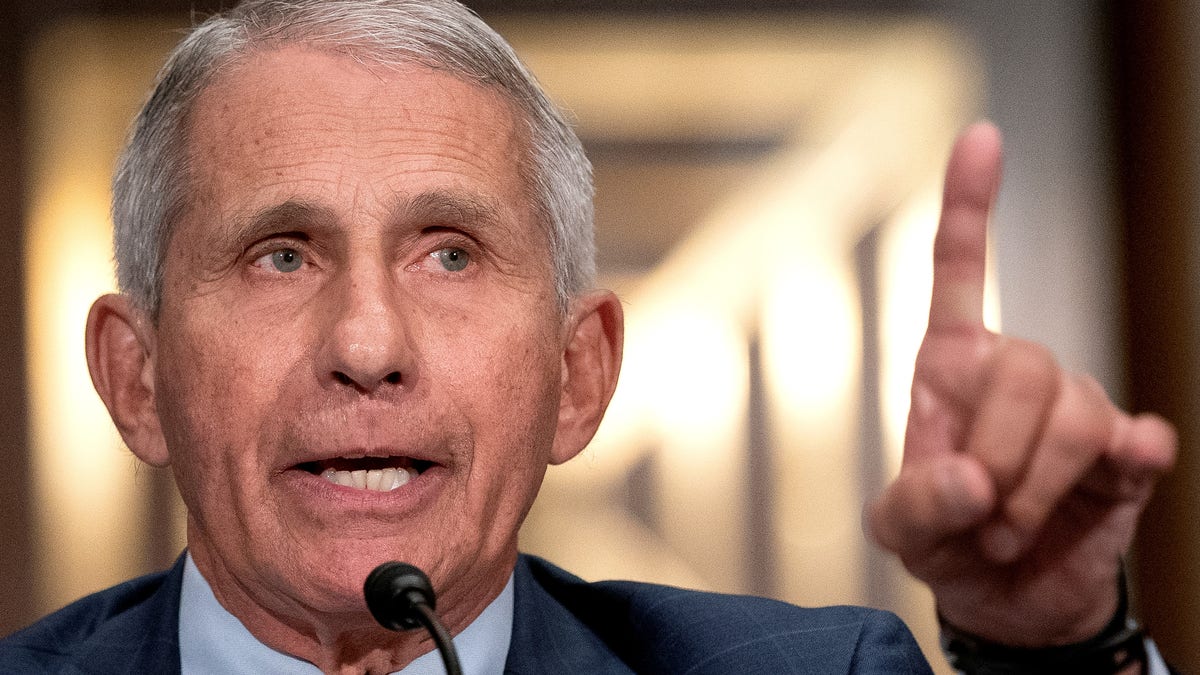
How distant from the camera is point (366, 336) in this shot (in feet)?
4.63

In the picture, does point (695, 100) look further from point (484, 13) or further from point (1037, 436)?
point (1037, 436)

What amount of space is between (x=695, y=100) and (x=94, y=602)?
86.0 inches

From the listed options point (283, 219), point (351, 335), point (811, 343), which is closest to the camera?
point (351, 335)

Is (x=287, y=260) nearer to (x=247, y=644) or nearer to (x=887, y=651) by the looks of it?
(x=247, y=644)

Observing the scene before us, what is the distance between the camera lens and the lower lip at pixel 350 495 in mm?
1438

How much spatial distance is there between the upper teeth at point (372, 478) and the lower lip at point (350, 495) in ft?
0.04

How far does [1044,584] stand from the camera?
1.20 meters

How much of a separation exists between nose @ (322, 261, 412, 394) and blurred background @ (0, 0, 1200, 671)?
2.05 metres

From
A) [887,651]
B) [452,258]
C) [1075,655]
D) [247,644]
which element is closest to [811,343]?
[887,651]

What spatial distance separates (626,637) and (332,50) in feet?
2.83

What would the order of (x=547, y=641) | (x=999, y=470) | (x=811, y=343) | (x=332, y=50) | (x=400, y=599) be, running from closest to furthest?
(x=999, y=470) < (x=400, y=599) < (x=332, y=50) < (x=547, y=641) < (x=811, y=343)

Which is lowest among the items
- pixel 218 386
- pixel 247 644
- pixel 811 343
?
pixel 811 343

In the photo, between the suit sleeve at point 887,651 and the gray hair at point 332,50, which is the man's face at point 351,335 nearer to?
the gray hair at point 332,50

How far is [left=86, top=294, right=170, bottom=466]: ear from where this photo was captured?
169 cm
